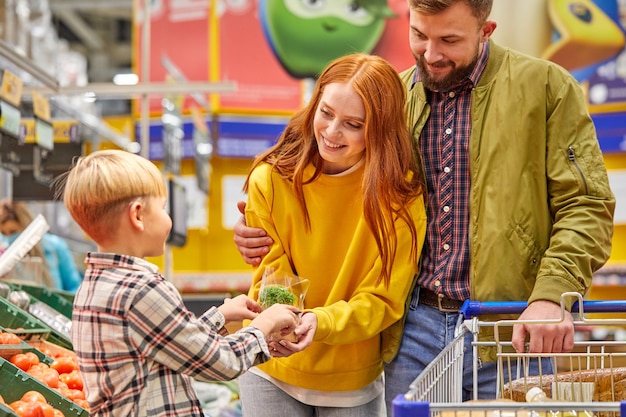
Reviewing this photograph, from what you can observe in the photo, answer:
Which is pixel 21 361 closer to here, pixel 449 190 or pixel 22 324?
pixel 22 324

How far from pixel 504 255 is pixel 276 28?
830cm

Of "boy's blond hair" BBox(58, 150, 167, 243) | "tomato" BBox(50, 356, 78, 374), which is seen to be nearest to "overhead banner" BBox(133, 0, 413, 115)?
"tomato" BBox(50, 356, 78, 374)

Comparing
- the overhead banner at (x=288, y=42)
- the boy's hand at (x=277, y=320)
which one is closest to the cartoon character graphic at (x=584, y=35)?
the overhead banner at (x=288, y=42)

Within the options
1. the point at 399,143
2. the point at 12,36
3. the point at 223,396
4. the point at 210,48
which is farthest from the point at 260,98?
the point at 399,143

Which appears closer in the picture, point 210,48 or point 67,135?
point 67,135

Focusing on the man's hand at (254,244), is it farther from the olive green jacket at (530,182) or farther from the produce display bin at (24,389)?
the produce display bin at (24,389)

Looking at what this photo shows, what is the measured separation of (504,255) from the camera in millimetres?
2529

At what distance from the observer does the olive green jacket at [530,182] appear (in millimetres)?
2523

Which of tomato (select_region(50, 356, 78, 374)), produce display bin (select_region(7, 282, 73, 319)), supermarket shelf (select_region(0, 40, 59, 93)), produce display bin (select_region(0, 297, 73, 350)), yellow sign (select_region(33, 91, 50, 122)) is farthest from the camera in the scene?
yellow sign (select_region(33, 91, 50, 122))

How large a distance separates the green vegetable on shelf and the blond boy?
0.23 metres

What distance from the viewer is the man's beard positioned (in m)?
2.61

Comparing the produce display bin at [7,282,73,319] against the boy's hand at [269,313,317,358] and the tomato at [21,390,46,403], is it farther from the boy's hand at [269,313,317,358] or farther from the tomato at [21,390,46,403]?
the boy's hand at [269,313,317,358]

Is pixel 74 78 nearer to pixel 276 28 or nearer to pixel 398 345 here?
pixel 276 28

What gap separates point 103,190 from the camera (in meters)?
2.10
